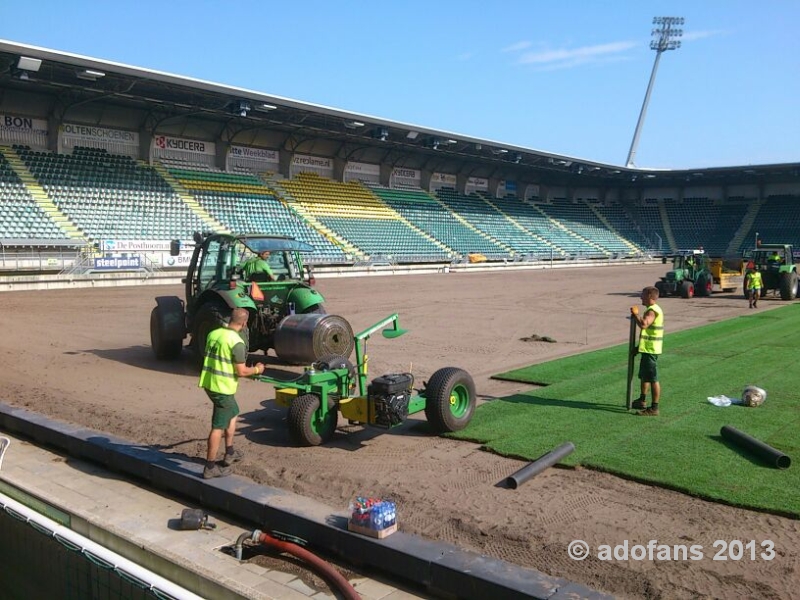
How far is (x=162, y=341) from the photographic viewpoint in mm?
11188

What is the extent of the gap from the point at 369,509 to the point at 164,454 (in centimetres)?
261

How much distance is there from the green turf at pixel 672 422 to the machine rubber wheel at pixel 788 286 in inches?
482

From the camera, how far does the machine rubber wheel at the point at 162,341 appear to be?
1117cm

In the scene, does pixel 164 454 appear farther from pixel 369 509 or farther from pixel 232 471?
pixel 369 509

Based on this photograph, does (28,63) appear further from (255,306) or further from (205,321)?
(255,306)

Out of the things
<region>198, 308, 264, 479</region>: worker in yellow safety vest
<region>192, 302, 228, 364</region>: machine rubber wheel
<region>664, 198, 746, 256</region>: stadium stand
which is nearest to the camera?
<region>198, 308, 264, 479</region>: worker in yellow safety vest

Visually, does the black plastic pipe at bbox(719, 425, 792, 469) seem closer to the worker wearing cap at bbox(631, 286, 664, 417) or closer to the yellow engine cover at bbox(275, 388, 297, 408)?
the worker wearing cap at bbox(631, 286, 664, 417)

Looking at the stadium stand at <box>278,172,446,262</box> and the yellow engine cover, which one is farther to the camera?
the stadium stand at <box>278,172,446,262</box>

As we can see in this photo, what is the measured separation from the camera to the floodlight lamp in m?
24.3

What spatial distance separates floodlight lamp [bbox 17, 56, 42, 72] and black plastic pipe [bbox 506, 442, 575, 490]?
25.1m

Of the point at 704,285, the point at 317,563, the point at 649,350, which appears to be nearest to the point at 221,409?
the point at 317,563

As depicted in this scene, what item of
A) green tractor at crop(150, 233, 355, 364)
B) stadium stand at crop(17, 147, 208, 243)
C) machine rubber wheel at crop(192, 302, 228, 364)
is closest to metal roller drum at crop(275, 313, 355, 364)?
green tractor at crop(150, 233, 355, 364)

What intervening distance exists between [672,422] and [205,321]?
21.5ft

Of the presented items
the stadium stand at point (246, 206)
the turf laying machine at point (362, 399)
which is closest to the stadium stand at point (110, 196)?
the stadium stand at point (246, 206)
